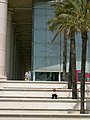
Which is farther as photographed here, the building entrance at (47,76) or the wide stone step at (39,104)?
the building entrance at (47,76)

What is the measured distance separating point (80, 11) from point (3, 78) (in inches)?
482

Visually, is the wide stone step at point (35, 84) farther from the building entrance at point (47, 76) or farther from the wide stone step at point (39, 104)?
the building entrance at point (47, 76)

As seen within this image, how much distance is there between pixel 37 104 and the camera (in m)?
23.9

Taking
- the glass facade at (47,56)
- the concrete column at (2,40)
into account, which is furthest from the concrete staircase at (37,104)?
the glass facade at (47,56)

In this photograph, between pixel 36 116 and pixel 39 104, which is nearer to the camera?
pixel 36 116

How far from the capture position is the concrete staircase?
64.4 feet

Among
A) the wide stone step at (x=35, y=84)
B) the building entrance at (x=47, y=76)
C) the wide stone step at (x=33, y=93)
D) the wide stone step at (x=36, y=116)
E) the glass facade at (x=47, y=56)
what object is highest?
the glass facade at (x=47, y=56)

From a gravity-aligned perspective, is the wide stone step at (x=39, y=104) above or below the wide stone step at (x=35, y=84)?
below

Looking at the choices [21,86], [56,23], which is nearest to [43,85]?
[21,86]

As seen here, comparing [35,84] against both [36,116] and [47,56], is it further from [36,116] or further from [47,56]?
[36,116]

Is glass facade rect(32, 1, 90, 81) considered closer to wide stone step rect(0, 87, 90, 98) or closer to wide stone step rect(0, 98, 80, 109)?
wide stone step rect(0, 87, 90, 98)

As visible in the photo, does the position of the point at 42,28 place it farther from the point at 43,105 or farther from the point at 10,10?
the point at 43,105

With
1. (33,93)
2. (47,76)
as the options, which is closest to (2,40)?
(33,93)

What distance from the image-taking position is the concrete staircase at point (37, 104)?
773 inches
